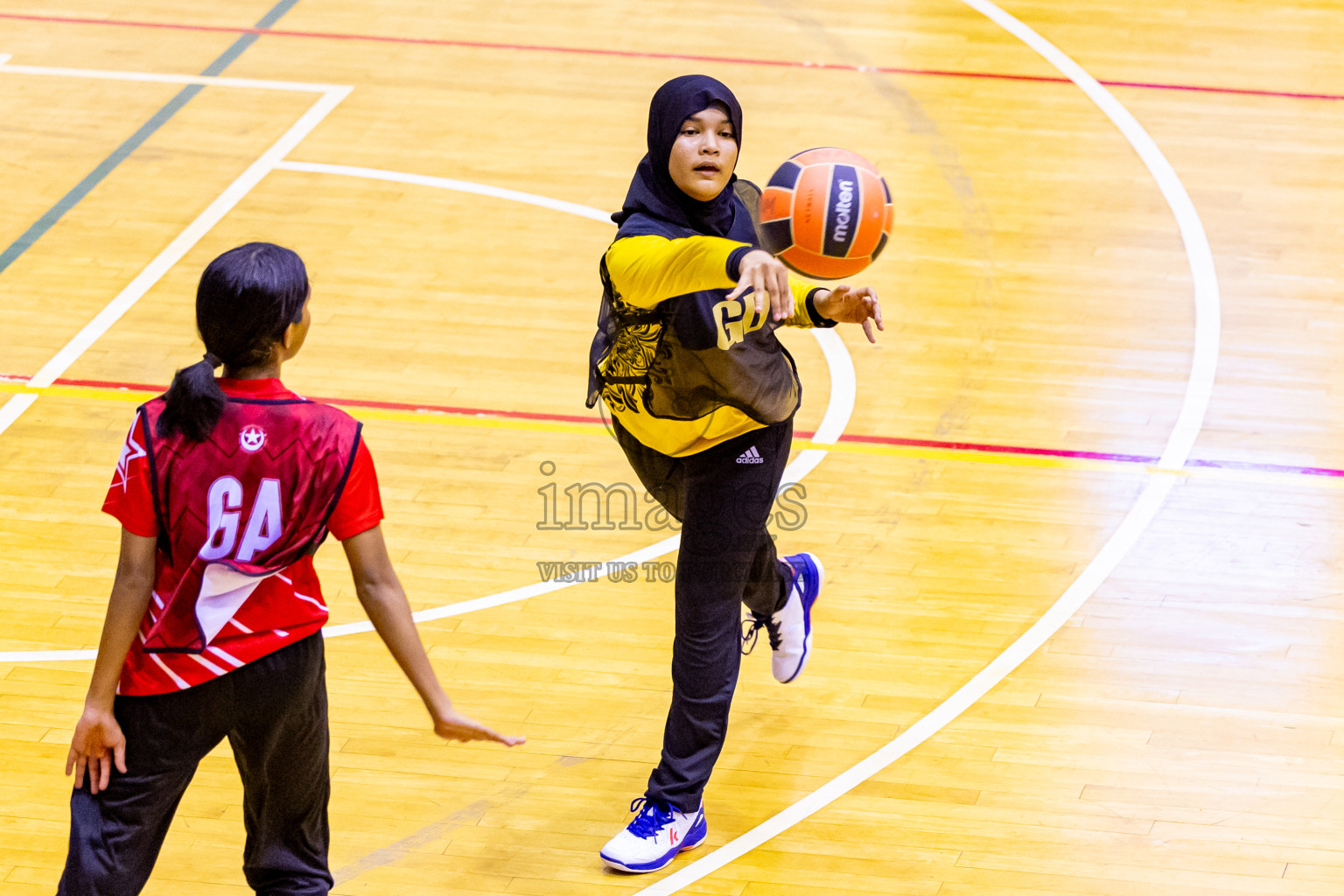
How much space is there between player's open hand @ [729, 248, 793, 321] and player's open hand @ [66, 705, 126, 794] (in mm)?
1491

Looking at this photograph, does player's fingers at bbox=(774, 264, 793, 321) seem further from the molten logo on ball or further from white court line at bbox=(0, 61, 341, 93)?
white court line at bbox=(0, 61, 341, 93)

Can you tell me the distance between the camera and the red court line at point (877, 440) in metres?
6.08

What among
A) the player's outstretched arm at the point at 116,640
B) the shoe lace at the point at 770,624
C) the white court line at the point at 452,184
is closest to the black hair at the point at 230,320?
the player's outstretched arm at the point at 116,640

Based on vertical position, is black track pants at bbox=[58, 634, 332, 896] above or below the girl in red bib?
below

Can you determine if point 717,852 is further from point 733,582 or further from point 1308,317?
point 1308,317

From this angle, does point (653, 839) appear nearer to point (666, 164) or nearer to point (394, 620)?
point (394, 620)

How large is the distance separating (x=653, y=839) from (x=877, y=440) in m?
2.53

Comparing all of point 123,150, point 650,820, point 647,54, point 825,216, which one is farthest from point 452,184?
point 650,820

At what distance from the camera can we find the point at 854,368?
685cm

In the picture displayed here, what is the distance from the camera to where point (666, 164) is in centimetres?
388

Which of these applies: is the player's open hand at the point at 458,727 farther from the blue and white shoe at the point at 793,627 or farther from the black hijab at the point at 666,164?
the blue and white shoe at the point at 793,627

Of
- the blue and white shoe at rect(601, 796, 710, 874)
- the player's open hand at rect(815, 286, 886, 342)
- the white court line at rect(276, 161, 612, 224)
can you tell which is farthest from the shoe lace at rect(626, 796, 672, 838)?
the white court line at rect(276, 161, 612, 224)

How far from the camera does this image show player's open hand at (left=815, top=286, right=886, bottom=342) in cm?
374

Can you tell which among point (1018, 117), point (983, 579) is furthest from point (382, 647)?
point (1018, 117)
